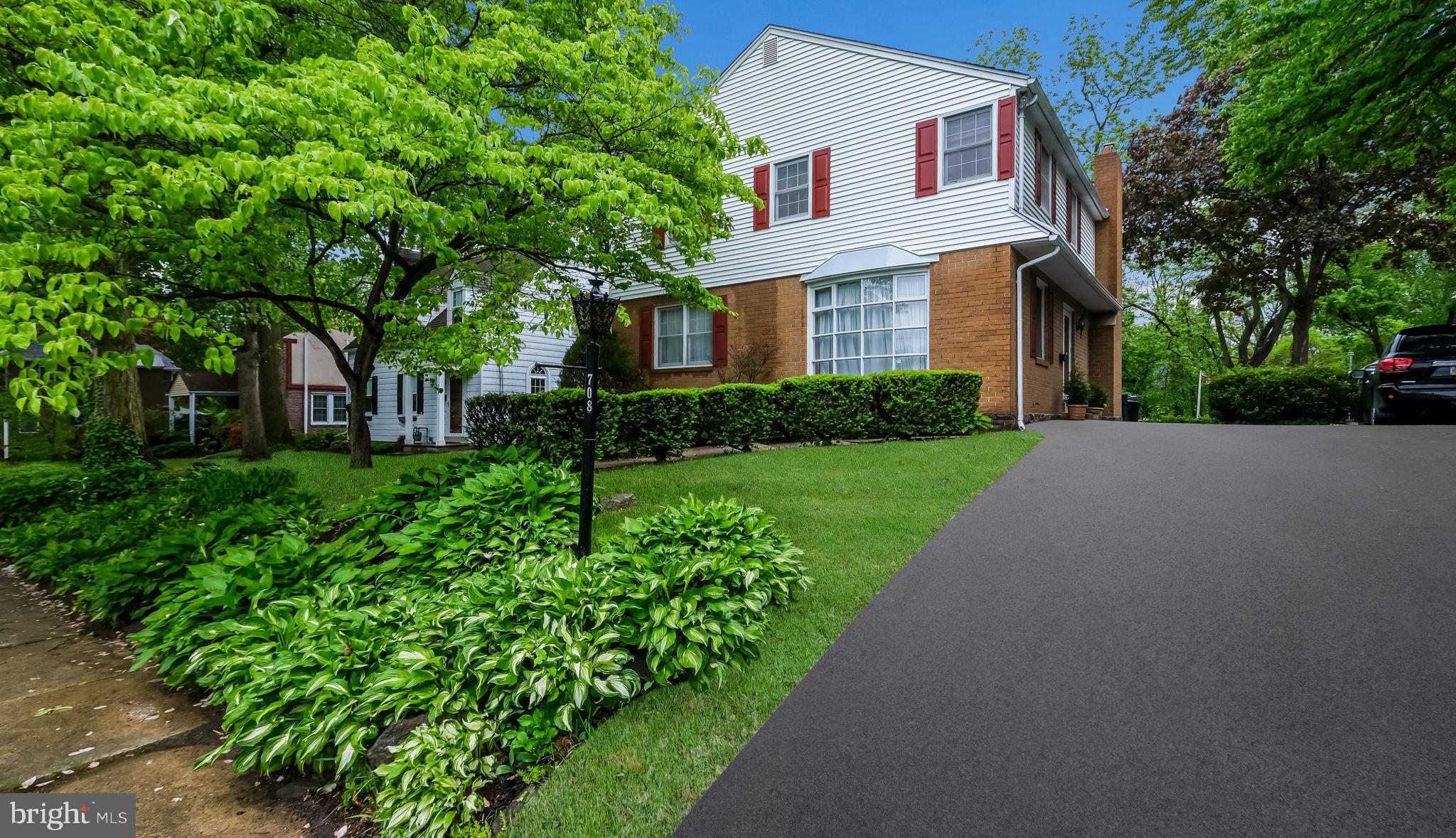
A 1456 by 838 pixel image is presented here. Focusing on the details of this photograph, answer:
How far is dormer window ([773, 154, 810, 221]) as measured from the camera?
510 inches

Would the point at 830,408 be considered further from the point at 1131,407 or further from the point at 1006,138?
the point at 1131,407

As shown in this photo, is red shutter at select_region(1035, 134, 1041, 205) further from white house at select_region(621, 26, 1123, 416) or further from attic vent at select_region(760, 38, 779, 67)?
attic vent at select_region(760, 38, 779, 67)

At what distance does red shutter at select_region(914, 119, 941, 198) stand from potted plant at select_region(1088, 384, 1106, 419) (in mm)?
7176

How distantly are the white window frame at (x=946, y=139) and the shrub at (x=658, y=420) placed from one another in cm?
621

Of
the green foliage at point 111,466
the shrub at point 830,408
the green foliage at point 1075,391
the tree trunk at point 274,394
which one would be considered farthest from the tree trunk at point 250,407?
the green foliage at point 1075,391

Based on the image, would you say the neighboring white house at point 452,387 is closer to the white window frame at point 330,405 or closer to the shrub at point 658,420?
the shrub at point 658,420

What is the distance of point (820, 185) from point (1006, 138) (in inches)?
140

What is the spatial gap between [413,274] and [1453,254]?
25034 millimetres

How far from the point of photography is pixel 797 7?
21844mm

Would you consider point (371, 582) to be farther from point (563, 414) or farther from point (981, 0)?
point (981, 0)

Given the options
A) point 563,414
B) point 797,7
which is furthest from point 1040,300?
point 797,7

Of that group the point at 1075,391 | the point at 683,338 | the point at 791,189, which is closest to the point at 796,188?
the point at 791,189

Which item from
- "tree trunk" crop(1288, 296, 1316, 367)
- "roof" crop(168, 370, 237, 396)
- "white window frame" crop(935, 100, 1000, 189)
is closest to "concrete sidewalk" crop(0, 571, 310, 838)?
"white window frame" crop(935, 100, 1000, 189)

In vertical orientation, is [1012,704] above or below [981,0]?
below
